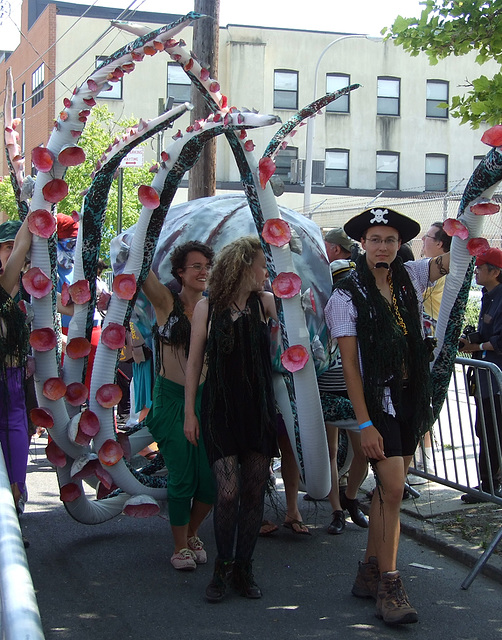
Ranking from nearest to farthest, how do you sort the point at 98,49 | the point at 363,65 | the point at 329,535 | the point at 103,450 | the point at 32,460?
1. the point at 103,450
2. the point at 329,535
3. the point at 32,460
4. the point at 98,49
5. the point at 363,65

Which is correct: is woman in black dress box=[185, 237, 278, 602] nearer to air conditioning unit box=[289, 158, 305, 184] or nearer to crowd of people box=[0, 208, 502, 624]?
crowd of people box=[0, 208, 502, 624]

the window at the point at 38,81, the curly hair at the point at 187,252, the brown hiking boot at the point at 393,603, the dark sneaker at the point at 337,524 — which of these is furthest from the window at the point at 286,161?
the brown hiking boot at the point at 393,603

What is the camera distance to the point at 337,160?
1280 inches

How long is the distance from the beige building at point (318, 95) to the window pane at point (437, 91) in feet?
0.13

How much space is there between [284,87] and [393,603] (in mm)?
29494

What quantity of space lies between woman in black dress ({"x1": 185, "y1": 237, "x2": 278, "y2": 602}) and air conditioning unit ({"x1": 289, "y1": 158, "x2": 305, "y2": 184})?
25.8 m

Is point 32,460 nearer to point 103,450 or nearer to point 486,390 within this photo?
point 103,450

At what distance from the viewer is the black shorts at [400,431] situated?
13.1ft

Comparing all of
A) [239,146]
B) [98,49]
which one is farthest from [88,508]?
[98,49]

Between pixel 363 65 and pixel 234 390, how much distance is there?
30.0 meters

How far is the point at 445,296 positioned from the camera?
4641mm

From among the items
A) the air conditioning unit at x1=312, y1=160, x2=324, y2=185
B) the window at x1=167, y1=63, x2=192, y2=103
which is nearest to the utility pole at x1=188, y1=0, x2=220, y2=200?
the window at x1=167, y1=63, x2=192, y2=103

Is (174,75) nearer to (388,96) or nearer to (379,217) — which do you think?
(388,96)

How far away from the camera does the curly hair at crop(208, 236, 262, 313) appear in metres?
4.37
